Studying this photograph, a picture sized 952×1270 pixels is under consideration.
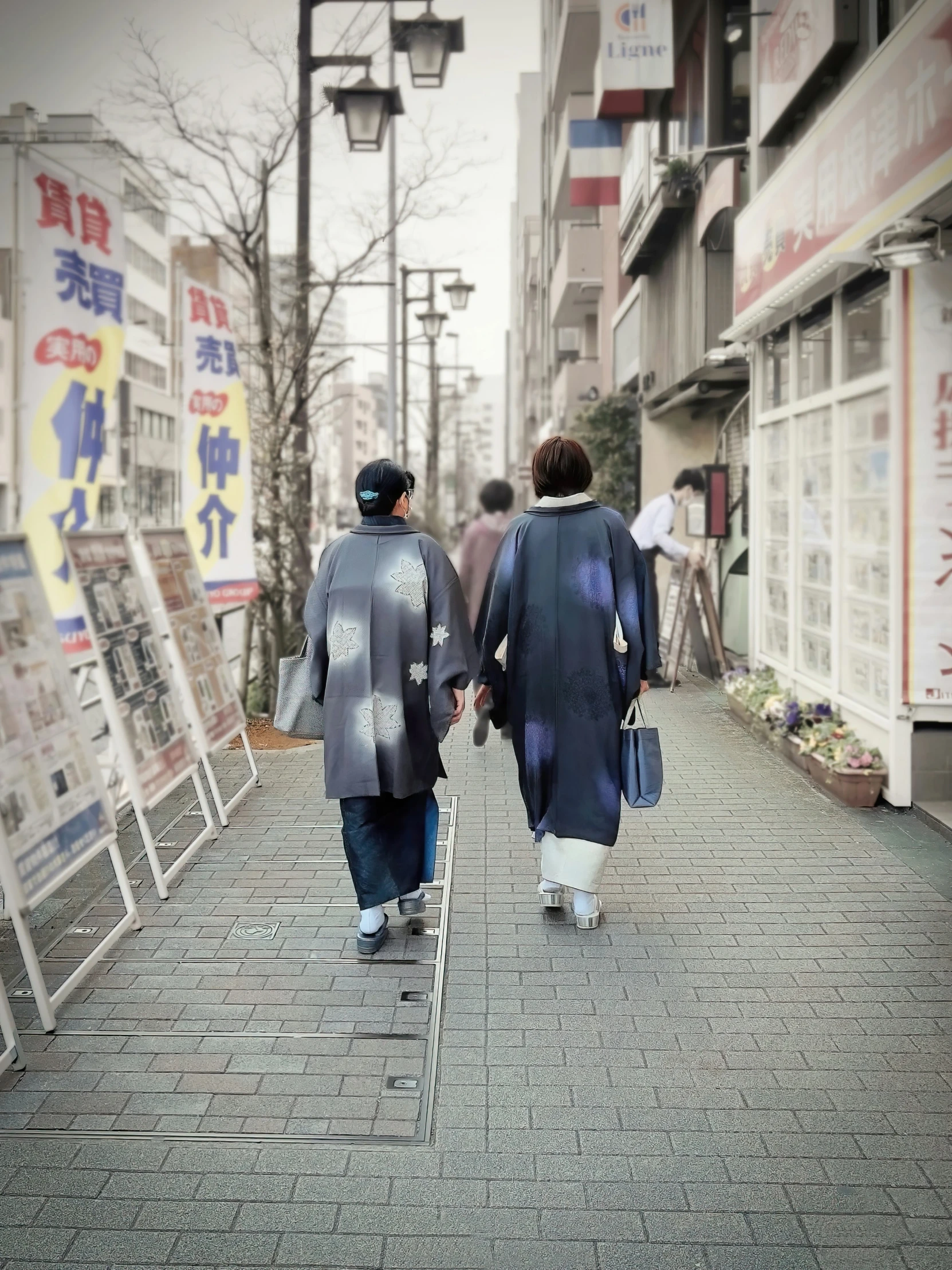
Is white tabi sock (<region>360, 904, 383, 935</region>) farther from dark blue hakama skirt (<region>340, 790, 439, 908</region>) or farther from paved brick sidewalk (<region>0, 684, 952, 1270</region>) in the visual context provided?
paved brick sidewalk (<region>0, 684, 952, 1270</region>)

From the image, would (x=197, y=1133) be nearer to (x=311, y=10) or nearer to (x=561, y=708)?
(x=561, y=708)

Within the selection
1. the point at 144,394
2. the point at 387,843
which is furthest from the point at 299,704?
the point at 144,394

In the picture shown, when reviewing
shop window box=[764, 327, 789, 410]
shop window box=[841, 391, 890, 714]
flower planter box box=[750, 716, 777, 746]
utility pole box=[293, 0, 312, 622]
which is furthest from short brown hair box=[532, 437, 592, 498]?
utility pole box=[293, 0, 312, 622]

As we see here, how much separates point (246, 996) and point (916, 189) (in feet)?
16.3

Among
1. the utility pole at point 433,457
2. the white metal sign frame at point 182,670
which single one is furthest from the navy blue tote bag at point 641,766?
the utility pole at point 433,457

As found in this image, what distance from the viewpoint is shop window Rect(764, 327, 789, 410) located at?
9.56m

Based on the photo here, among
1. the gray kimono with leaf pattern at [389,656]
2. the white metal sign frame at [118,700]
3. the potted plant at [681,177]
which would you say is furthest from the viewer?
the potted plant at [681,177]

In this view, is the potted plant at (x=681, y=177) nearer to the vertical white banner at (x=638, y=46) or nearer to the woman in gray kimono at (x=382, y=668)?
the vertical white banner at (x=638, y=46)

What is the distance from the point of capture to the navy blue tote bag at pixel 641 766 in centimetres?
489

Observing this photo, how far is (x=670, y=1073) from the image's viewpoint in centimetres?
368

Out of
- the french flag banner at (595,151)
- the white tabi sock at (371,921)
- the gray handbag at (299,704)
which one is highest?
the french flag banner at (595,151)

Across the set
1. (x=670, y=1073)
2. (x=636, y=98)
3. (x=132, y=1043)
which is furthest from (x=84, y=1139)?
(x=636, y=98)

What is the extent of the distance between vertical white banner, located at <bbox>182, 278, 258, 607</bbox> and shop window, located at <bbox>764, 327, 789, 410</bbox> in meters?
4.44

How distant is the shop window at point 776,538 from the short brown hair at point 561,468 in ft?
16.1
